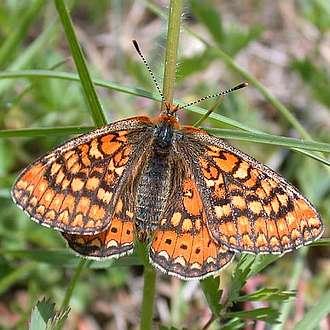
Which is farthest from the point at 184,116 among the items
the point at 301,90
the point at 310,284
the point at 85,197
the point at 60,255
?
the point at 85,197

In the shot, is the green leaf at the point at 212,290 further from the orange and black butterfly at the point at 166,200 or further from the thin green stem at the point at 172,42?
the thin green stem at the point at 172,42

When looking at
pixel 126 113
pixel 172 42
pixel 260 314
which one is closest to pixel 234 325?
pixel 260 314

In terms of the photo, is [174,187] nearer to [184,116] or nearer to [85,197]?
[85,197]

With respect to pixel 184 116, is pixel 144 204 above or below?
below

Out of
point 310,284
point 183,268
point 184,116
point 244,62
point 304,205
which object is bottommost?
point 183,268

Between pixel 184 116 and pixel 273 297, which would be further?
pixel 184 116

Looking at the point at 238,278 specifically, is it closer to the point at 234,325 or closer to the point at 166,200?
the point at 234,325

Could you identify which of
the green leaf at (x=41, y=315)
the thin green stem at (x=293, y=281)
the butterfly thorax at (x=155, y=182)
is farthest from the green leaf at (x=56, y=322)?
the thin green stem at (x=293, y=281)

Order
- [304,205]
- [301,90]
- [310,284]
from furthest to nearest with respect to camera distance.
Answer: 1. [301,90]
2. [310,284]
3. [304,205]
